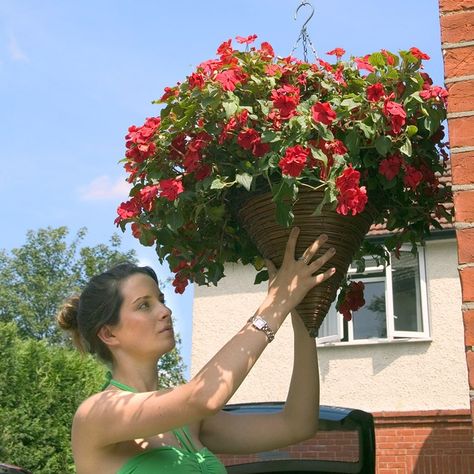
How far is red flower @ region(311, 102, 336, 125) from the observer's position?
2.58 meters

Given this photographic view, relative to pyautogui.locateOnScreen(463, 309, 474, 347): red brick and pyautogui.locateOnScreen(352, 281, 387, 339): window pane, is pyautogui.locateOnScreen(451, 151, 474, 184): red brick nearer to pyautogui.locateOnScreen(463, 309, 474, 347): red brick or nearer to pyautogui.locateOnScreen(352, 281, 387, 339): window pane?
pyautogui.locateOnScreen(463, 309, 474, 347): red brick

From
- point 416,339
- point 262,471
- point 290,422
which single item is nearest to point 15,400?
point 416,339

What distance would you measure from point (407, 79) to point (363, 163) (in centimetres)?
30

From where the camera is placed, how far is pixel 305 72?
2805 millimetres

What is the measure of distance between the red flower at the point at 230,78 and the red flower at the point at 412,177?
596mm

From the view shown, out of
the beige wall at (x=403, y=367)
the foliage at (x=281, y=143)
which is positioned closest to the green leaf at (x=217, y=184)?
the foliage at (x=281, y=143)

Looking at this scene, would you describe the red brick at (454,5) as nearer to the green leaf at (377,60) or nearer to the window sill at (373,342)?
the green leaf at (377,60)

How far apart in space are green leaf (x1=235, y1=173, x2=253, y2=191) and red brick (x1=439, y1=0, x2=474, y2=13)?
83 centimetres

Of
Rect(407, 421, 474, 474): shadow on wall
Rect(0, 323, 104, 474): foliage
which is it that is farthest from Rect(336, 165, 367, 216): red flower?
Rect(0, 323, 104, 474): foliage

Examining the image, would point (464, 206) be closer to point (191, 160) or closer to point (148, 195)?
point (191, 160)

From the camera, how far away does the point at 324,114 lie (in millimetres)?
2584

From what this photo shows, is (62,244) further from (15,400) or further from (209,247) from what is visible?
(209,247)

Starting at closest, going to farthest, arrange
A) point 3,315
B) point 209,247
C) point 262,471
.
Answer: point 209,247
point 262,471
point 3,315

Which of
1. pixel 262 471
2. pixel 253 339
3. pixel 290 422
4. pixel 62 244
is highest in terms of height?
pixel 62 244
